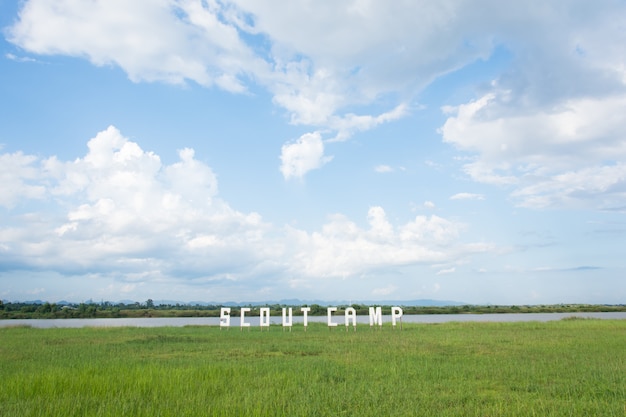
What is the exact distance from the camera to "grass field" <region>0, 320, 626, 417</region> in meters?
8.88

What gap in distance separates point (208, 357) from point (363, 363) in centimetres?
570

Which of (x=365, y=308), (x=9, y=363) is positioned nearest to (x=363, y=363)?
(x=9, y=363)

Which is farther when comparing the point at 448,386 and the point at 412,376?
the point at 412,376

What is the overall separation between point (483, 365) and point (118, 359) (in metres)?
11.7

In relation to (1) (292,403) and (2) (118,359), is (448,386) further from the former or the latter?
(2) (118,359)

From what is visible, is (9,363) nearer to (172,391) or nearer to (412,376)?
(172,391)

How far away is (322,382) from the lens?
1169cm

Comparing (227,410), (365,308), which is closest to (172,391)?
(227,410)

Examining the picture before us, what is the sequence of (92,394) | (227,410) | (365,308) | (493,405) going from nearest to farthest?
1. (227,410)
2. (493,405)
3. (92,394)
4. (365,308)

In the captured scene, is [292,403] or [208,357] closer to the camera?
[292,403]

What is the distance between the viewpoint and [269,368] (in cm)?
1391

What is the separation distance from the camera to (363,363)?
584 inches

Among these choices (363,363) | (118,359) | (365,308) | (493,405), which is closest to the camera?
(493,405)

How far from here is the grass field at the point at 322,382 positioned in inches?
350
